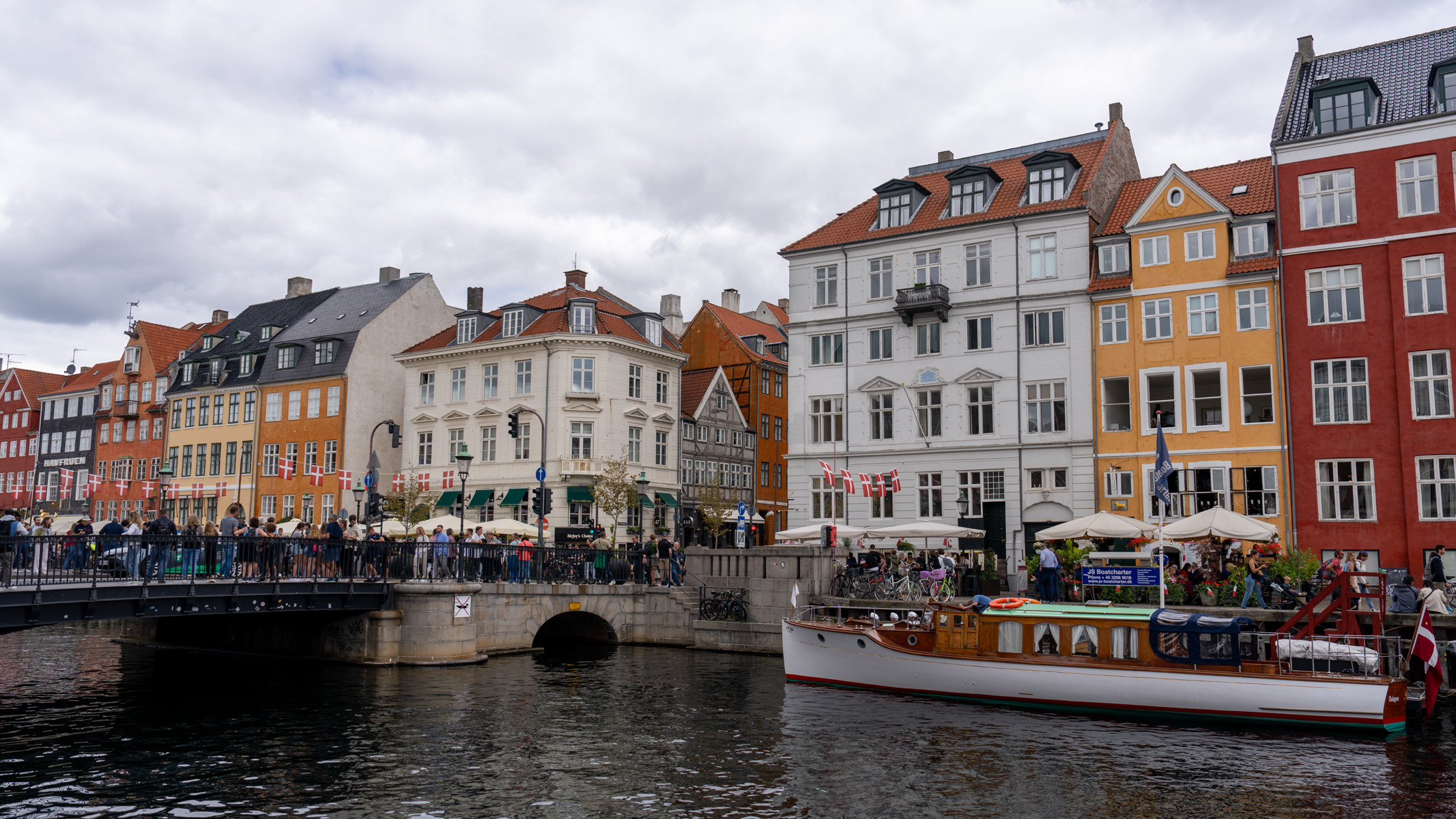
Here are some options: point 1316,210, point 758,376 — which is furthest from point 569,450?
point 1316,210

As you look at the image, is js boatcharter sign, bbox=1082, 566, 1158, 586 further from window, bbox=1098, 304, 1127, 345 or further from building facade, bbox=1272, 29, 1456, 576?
window, bbox=1098, 304, 1127, 345

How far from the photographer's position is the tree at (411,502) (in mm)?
57469

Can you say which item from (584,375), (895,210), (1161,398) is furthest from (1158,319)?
(584,375)

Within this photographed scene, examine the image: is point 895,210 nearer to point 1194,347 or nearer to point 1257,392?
point 1194,347

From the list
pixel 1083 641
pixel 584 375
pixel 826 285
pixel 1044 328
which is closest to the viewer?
pixel 1083 641

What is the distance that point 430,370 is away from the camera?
2479 inches

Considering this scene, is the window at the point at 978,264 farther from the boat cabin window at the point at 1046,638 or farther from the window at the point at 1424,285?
the boat cabin window at the point at 1046,638

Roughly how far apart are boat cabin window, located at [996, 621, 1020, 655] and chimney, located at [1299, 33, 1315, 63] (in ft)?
93.8

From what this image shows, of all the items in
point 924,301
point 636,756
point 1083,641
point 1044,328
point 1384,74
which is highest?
point 1384,74

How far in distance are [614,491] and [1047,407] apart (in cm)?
2076

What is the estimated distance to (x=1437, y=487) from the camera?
3534 centimetres

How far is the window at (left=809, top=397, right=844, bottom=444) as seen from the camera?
Answer: 48.6 meters

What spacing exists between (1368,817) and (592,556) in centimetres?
2684

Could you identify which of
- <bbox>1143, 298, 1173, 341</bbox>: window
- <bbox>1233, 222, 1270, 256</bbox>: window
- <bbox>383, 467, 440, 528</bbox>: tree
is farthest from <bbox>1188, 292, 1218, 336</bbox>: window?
<bbox>383, 467, 440, 528</bbox>: tree
